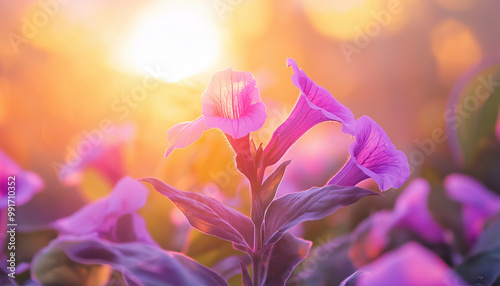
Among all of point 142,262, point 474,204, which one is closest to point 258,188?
point 142,262

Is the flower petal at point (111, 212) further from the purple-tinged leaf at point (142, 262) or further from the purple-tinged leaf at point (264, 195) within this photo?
the purple-tinged leaf at point (264, 195)

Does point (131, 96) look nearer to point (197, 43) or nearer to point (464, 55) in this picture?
point (197, 43)

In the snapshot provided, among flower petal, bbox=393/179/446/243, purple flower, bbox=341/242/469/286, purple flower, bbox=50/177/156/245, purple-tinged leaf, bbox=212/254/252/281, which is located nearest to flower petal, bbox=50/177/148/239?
purple flower, bbox=50/177/156/245

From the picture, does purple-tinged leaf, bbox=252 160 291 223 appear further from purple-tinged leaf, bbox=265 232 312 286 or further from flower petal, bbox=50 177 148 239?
flower petal, bbox=50 177 148 239

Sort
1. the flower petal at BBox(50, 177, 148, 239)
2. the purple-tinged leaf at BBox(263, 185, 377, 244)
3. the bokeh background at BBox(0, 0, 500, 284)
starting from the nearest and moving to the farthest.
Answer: the purple-tinged leaf at BBox(263, 185, 377, 244), the flower petal at BBox(50, 177, 148, 239), the bokeh background at BBox(0, 0, 500, 284)

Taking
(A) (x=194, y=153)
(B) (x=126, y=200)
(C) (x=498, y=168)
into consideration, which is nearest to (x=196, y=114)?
(A) (x=194, y=153)
